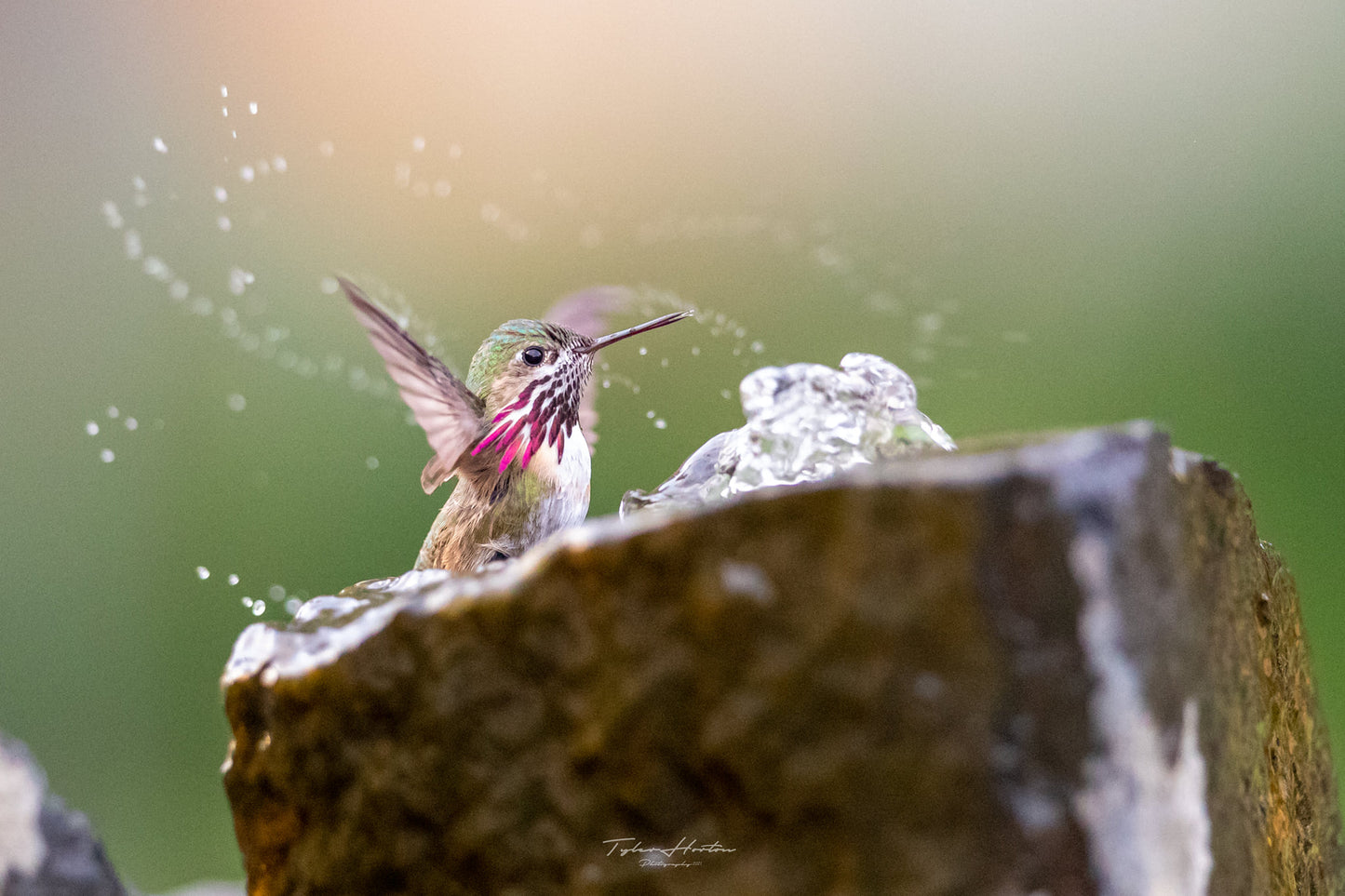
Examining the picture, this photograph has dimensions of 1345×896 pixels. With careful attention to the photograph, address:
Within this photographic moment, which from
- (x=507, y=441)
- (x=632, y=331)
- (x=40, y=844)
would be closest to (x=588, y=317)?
(x=632, y=331)

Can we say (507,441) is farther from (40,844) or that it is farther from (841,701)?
(40,844)

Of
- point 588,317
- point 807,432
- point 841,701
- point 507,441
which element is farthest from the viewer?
point 588,317

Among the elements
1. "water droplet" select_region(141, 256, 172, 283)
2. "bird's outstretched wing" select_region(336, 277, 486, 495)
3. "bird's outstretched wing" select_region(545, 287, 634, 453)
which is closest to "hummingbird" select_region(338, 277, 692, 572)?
"bird's outstretched wing" select_region(336, 277, 486, 495)

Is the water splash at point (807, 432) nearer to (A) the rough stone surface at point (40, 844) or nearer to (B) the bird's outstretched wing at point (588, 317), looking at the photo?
(B) the bird's outstretched wing at point (588, 317)

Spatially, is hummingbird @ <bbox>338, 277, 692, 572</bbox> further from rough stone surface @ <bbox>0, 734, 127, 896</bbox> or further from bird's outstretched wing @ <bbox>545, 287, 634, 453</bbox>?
rough stone surface @ <bbox>0, 734, 127, 896</bbox>

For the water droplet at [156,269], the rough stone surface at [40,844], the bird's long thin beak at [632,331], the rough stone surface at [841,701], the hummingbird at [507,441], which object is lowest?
the rough stone surface at [40,844]

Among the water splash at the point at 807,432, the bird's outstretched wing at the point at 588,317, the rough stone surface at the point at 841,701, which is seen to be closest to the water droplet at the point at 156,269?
→ the bird's outstretched wing at the point at 588,317
